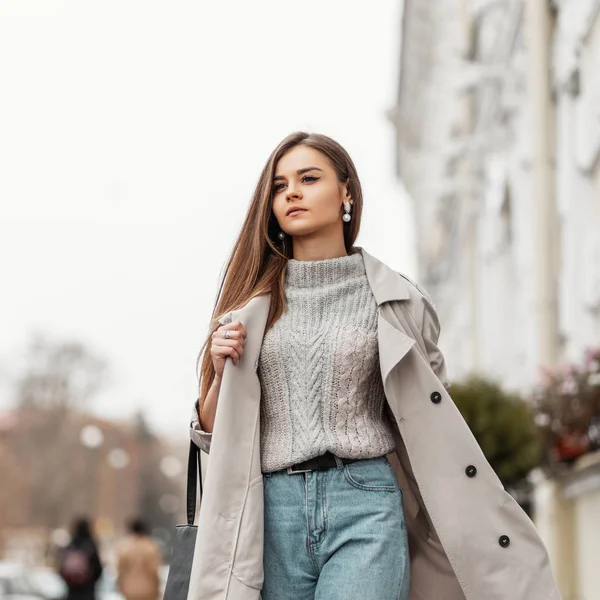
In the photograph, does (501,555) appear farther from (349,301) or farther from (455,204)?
(455,204)

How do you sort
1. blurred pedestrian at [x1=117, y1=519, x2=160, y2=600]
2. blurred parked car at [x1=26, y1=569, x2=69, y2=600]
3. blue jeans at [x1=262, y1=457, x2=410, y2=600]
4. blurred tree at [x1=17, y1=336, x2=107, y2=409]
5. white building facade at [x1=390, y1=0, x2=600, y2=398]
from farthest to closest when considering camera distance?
blurred tree at [x1=17, y1=336, x2=107, y2=409] → blurred parked car at [x1=26, y1=569, x2=69, y2=600] → blurred pedestrian at [x1=117, y1=519, x2=160, y2=600] → white building facade at [x1=390, y1=0, x2=600, y2=398] → blue jeans at [x1=262, y1=457, x2=410, y2=600]

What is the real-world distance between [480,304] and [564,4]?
392 inches

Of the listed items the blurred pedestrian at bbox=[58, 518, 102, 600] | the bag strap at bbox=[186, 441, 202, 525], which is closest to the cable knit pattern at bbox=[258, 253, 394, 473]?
the bag strap at bbox=[186, 441, 202, 525]

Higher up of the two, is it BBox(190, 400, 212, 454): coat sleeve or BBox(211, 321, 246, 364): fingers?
BBox(211, 321, 246, 364): fingers

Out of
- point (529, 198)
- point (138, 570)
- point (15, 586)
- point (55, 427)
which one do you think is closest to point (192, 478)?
point (529, 198)

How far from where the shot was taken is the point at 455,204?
25.0 meters

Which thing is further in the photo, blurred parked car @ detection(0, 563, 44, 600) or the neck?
blurred parked car @ detection(0, 563, 44, 600)

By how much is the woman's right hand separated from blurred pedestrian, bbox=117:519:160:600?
37.6 feet

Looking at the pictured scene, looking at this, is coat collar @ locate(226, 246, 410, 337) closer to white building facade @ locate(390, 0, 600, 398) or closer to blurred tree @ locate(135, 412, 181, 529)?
white building facade @ locate(390, 0, 600, 398)

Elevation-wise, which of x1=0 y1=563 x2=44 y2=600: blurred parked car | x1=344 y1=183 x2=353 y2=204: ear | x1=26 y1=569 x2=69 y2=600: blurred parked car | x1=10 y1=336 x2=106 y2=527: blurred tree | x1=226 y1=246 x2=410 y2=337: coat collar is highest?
x1=344 y1=183 x2=353 y2=204: ear

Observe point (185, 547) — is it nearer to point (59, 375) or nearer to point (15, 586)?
point (15, 586)

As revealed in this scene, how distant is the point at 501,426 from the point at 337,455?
26.3ft

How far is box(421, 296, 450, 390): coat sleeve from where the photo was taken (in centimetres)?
412

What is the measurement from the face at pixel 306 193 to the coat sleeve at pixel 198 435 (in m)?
0.60
